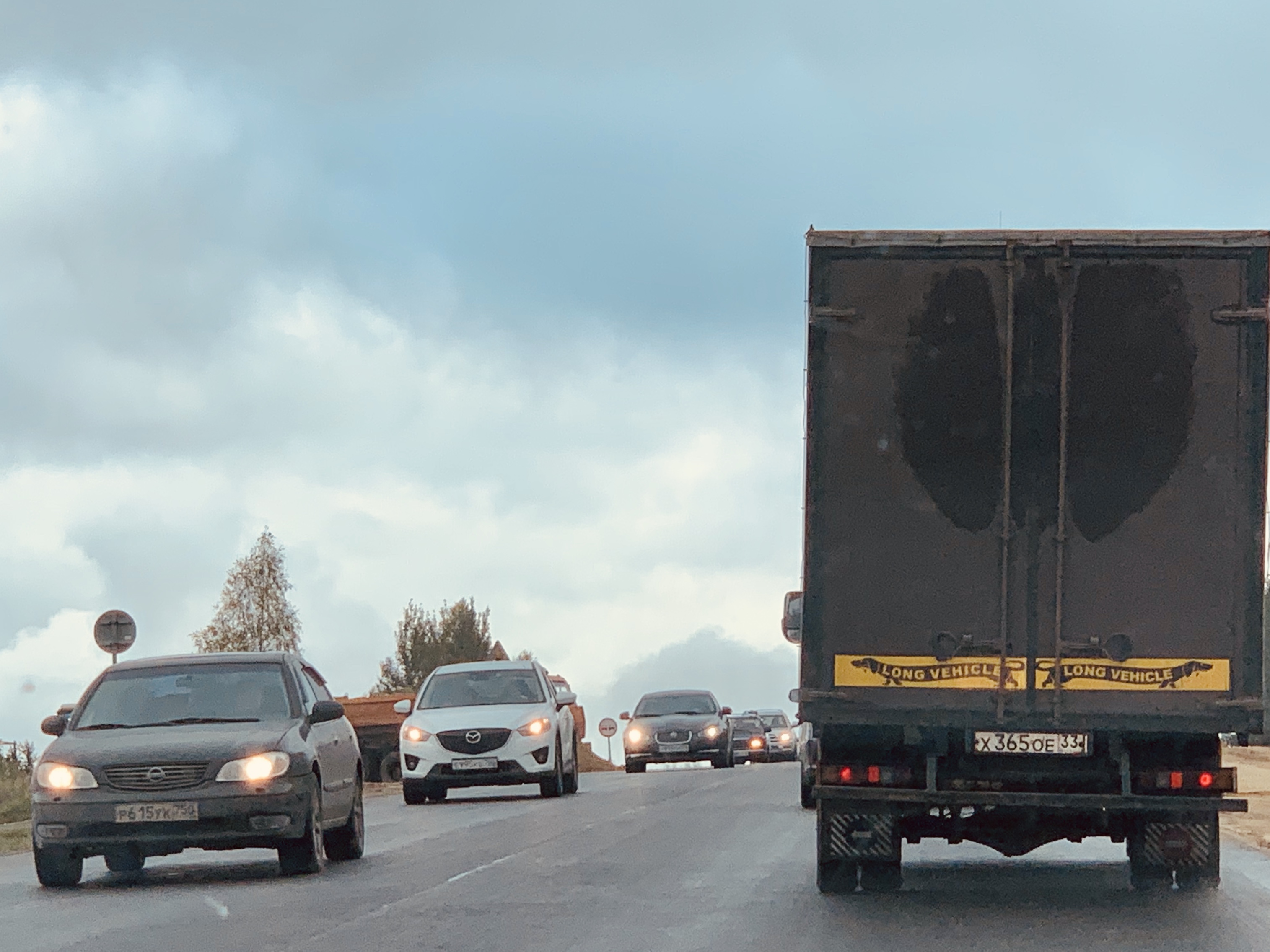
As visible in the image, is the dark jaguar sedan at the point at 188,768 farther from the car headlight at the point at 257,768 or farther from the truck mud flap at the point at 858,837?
the truck mud flap at the point at 858,837

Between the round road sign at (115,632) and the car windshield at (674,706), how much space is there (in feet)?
57.1

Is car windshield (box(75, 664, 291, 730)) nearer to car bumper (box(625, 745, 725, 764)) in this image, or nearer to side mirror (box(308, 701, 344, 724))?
side mirror (box(308, 701, 344, 724))

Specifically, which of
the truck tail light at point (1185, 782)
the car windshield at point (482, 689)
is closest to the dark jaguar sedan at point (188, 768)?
the truck tail light at point (1185, 782)

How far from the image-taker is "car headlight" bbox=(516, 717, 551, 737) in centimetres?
2711

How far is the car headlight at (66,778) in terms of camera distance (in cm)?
1509

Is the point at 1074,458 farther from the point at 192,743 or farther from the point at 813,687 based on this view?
the point at 192,743

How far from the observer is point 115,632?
28234mm

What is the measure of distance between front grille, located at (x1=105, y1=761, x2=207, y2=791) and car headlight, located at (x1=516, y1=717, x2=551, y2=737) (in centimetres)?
1207

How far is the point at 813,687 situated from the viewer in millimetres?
12344

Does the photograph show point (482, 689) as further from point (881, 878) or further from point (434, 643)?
point (434, 643)

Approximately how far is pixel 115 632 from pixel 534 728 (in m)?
5.63

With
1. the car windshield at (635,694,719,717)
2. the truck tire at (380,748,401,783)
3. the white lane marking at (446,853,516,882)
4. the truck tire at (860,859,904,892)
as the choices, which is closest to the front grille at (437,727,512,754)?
the white lane marking at (446,853,516,882)

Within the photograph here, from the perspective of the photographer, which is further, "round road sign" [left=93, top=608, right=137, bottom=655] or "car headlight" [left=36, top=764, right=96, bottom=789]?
"round road sign" [left=93, top=608, right=137, bottom=655]

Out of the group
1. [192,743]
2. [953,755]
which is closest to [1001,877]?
[953,755]
